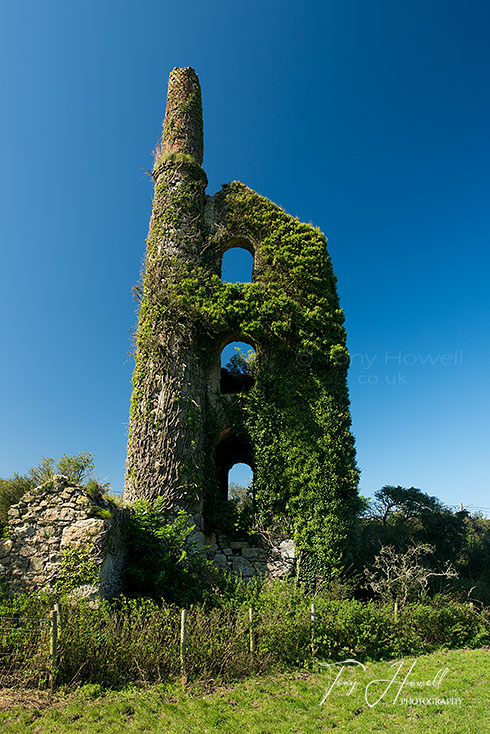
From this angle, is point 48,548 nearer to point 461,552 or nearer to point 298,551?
point 298,551

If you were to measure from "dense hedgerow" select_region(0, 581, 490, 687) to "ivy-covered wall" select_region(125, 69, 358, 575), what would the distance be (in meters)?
2.54

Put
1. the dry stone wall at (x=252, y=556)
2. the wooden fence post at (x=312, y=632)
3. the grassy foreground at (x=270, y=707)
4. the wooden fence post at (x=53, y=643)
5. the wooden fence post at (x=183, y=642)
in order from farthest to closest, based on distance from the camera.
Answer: the dry stone wall at (x=252, y=556), the wooden fence post at (x=312, y=632), the wooden fence post at (x=183, y=642), the wooden fence post at (x=53, y=643), the grassy foreground at (x=270, y=707)

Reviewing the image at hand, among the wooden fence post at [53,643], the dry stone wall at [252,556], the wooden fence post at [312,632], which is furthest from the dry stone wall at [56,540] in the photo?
the wooden fence post at [312,632]

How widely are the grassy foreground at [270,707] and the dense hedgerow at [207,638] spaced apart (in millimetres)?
375

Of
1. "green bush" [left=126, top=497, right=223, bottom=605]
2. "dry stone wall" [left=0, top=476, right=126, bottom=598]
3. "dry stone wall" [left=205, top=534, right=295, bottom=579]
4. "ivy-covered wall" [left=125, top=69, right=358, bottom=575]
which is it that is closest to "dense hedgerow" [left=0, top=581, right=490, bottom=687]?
"dry stone wall" [left=0, top=476, right=126, bottom=598]

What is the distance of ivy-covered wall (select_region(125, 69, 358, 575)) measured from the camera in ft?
42.2

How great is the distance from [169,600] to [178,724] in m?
4.52

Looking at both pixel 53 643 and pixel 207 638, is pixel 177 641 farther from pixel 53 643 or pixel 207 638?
pixel 53 643

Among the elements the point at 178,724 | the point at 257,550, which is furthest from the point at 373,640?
the point at 178,724

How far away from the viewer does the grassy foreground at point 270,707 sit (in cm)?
579

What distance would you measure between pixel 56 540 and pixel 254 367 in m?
8.72

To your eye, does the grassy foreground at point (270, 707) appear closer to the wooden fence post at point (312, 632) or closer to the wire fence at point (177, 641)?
the wire fence at point (177, 641)

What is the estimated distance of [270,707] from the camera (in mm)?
6508

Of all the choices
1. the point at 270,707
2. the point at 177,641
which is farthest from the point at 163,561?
the point at 270,707
